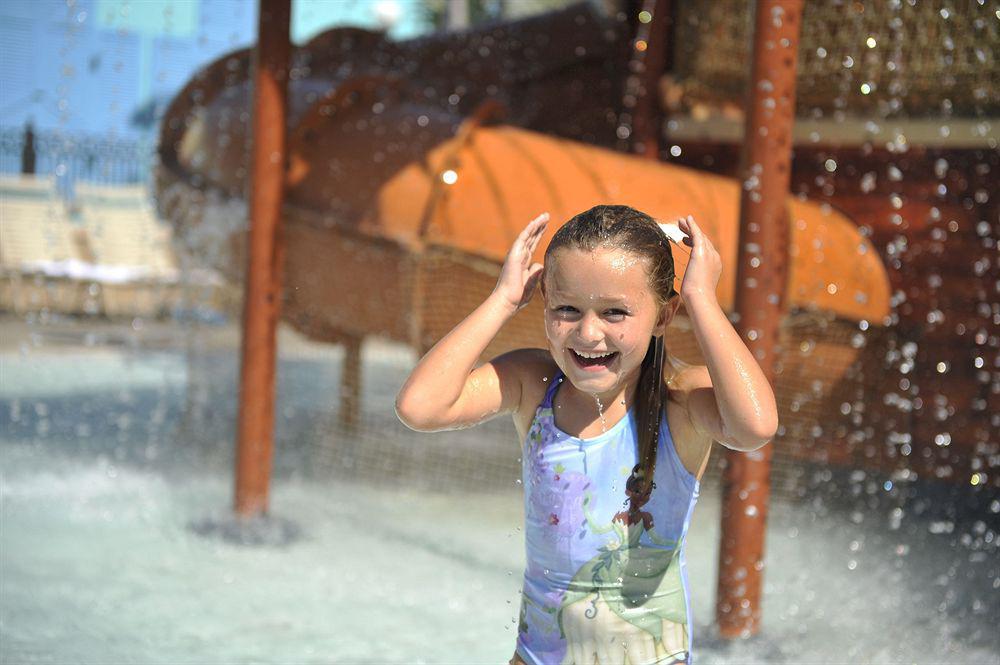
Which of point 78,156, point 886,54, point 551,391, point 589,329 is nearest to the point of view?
point 589,329

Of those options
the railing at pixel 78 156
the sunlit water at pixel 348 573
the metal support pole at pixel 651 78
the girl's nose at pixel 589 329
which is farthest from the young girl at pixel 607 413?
the railing at pixel 78 156

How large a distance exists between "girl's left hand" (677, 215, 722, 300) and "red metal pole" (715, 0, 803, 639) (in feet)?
4.94

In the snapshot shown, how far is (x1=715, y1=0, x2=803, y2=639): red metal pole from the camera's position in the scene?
3350mm

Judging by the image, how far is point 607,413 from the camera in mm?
1993

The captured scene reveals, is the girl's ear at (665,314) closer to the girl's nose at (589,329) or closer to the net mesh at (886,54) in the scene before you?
the girl's nose at (589,329)

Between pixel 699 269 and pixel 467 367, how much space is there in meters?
0.42

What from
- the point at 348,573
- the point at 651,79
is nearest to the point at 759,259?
the point at 348,573

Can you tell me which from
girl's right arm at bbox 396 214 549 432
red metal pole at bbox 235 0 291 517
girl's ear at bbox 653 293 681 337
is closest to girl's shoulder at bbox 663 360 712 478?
girl's ear at bbox 653 293 681 337

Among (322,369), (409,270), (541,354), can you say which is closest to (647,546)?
(541,354)

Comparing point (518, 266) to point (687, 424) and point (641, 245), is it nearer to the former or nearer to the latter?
point (641, 245)

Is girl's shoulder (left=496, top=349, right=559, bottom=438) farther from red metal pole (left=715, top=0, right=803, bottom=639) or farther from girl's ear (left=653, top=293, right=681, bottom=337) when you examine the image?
red metal pole (left=715, top=0, right=803, bottom=639)

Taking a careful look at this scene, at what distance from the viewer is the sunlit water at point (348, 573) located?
3422mm

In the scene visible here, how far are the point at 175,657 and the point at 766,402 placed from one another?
7.09ft

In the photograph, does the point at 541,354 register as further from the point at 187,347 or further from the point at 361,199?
the point at 187,347
